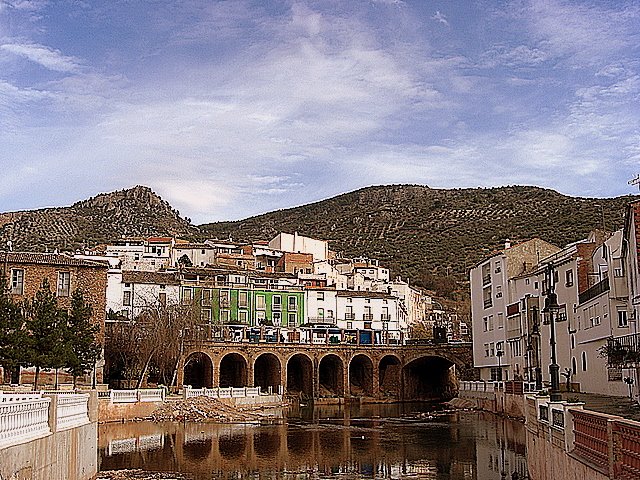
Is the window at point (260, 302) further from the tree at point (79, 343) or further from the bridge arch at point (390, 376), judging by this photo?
the tree at point (79, 343)

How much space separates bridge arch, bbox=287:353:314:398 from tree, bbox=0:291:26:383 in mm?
33906

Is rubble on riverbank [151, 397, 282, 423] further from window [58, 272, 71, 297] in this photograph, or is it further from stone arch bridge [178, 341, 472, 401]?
stone arch bridge [178, 341, 472, 401]

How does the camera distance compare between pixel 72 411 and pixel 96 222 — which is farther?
pixel 96 222

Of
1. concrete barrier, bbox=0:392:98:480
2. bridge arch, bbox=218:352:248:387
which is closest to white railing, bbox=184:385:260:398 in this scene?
bridge arch, bbox=218:352:248:387

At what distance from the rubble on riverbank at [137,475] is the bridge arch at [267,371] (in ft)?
137

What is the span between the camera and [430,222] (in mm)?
132375

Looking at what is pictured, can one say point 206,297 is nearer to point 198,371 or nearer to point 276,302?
point 276,302

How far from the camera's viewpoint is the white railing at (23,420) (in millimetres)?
12922

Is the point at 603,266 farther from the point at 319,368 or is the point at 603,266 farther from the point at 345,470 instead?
the point at 319,368

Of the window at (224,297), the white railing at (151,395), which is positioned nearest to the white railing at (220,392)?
the white railing at (151,395)

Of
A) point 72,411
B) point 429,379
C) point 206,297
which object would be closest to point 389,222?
point 429,379

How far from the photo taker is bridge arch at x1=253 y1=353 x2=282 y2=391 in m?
68.5

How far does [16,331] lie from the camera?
122 feet

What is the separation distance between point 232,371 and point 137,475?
1821 inches
